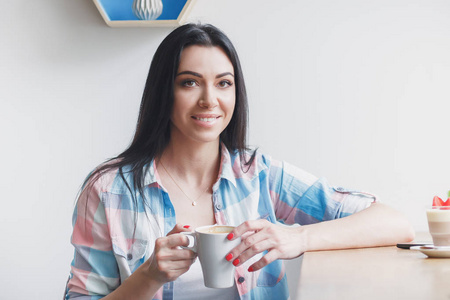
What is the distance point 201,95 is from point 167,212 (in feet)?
0.99

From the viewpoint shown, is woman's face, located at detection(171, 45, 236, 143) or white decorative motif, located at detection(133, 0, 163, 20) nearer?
woman's face, located at detection(171, 45, 236, 143)

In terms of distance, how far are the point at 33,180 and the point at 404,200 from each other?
1378 mm

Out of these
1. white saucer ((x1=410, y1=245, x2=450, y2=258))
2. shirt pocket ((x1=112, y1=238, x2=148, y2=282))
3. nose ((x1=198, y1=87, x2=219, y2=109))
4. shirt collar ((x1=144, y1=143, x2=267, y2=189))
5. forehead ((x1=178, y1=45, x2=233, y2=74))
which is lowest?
shirt pocket ((x1=112, y1=238, x2=148, y2=282))

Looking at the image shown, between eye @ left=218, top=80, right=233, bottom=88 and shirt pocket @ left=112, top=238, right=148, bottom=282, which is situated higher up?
eye @ left=218, top=80, right=233, bottom=88

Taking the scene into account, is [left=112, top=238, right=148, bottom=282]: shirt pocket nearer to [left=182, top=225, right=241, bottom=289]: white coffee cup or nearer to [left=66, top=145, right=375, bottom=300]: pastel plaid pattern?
[left=66, top=145, right=375, bottom=300]: pastel plaid pattern

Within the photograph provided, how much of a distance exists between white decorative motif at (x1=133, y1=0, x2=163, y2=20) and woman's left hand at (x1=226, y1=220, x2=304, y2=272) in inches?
42.4

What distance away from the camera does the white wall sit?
73.4 inches

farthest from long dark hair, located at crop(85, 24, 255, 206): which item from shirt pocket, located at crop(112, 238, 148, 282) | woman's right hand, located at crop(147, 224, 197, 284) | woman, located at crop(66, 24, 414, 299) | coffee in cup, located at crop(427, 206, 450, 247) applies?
coffee in cup, located at crop(427, 206, 450, 247)

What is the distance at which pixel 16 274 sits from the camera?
83.3 inches

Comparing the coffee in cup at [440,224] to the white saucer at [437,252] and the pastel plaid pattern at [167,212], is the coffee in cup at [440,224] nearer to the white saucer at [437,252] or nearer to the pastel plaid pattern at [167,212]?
the white saucer at [437,252]

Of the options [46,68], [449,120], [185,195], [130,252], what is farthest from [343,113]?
[46,68]

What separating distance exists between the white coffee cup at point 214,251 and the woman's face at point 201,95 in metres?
0.43

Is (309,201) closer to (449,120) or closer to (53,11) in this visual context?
(449,120)

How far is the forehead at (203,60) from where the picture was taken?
1353mm
